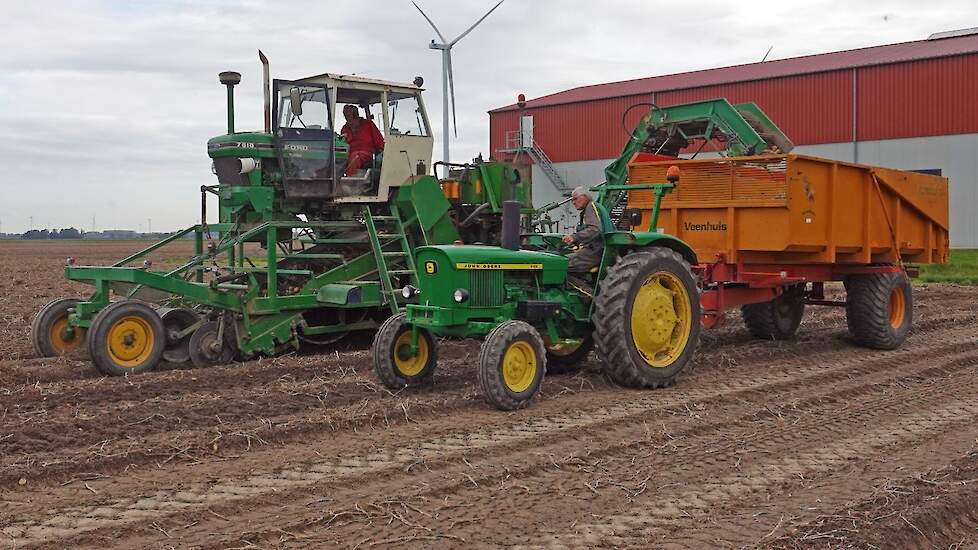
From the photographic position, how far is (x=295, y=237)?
10.8 m

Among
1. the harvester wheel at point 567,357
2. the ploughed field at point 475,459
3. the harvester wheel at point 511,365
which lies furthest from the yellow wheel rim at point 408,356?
the harvester wheel at point 567,357

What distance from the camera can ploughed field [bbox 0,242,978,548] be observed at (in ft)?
15.1

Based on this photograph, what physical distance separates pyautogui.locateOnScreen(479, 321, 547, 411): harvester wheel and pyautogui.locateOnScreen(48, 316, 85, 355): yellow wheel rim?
4732 mm

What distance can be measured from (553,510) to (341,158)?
687 centimetres

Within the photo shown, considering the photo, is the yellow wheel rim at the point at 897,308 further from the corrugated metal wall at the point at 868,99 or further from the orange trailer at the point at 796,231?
the corrugated metal wall at the point at 868,99

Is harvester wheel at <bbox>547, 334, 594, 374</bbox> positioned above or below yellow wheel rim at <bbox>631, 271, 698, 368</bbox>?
below

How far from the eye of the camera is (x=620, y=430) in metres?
6.61

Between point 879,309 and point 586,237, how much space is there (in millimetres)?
4324

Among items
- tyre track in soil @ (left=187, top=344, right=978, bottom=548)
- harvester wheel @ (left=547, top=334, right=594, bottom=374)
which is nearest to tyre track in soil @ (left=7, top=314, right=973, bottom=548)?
tyre track in soil @ (left=187, top=344, right=978, bottom=548)

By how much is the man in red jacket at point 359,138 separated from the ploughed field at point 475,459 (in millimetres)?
2742

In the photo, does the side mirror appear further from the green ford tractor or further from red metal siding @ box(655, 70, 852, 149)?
red metal siding @ box(655, 70, 852, 149)

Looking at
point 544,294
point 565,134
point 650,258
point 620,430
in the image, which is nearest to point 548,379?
point 544,294

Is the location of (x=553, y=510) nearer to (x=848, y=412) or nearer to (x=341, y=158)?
(x=848, y=412)

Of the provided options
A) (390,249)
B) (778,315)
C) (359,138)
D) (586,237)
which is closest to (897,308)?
(778,315)
